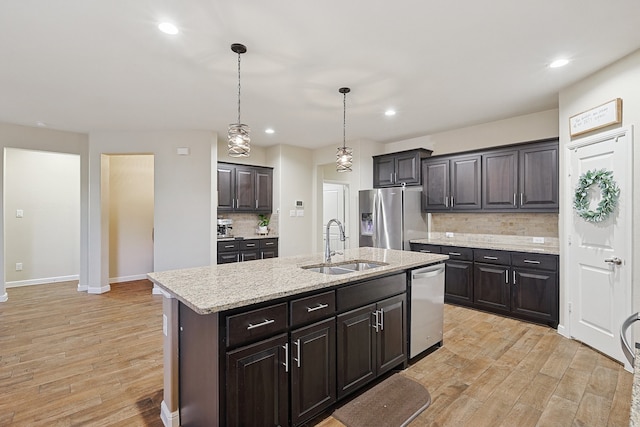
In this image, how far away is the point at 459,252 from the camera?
438 cm

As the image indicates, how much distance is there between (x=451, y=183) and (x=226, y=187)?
148 inches

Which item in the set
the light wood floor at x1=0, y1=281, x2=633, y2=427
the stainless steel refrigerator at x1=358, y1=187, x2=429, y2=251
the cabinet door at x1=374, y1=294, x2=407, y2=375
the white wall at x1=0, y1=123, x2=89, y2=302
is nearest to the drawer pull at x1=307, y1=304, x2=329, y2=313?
the cabinet door at x1=374, y1=294, x2=407, y2=375

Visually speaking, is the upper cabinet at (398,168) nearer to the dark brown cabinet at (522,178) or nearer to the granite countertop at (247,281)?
the dark brown cabinet at (522,178)

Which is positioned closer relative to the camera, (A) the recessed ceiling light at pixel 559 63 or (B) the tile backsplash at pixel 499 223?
(A) the recessed ceiling light at pixel 559 63

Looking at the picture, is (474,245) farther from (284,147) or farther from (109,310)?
(109,310)

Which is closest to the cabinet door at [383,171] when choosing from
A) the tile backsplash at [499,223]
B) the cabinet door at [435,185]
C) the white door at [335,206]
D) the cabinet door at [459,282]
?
the cabinet door at [435,185]

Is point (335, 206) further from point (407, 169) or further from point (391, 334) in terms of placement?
point (391, 334)

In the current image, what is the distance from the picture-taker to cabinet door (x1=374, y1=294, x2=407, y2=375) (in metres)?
2.42

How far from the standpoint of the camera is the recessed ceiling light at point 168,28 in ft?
7.34

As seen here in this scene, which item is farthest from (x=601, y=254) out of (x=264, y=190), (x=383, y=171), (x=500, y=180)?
(x=264, y=190)

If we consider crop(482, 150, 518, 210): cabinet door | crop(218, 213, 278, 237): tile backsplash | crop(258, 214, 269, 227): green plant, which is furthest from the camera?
crop(258, 214, 269, 227): green plant

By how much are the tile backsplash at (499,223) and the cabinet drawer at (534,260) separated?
2.28ft

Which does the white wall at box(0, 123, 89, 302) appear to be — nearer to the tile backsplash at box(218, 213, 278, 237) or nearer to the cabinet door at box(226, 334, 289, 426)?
the tile backsplash at box(218, 213, 278, 237)

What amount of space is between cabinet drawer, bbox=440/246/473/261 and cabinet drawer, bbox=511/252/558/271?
1.73 feet
